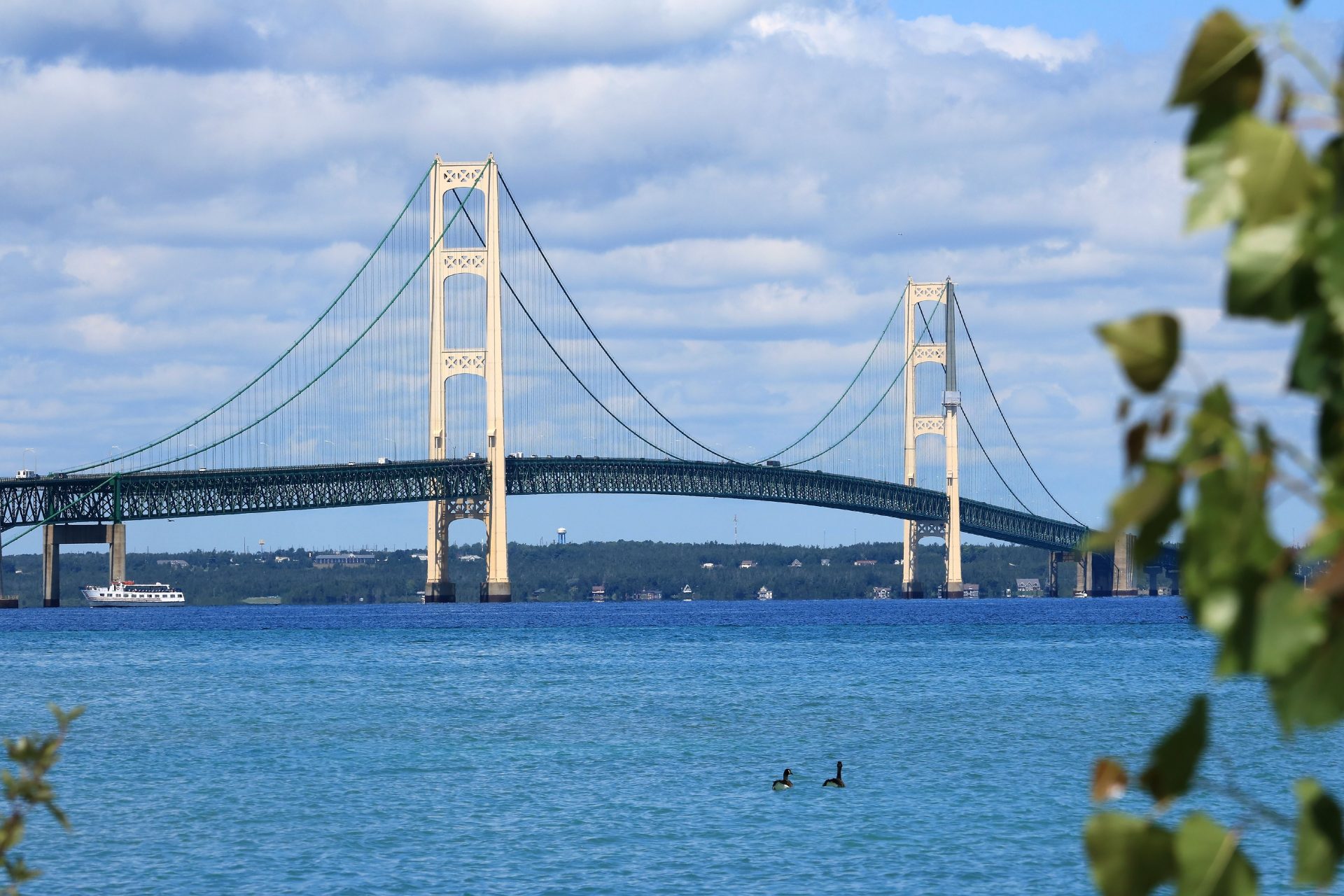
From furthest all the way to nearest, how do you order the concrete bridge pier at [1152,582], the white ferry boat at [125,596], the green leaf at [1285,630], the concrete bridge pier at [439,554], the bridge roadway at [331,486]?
the concrete bridge pier at [1152,582], the white ferry boat at [125,596], the concrete bridge pier at [439,554], the bridge roadway at [331,486], the green leaf at [1285,630]

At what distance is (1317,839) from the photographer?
185 cm

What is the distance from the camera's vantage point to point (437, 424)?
9706 cm

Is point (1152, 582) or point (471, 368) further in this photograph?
point (1152, 582)

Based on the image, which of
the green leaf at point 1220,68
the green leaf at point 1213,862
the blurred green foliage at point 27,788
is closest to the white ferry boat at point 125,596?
the blurred green foliage at point 27,788

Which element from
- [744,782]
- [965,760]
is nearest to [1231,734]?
[965,760]

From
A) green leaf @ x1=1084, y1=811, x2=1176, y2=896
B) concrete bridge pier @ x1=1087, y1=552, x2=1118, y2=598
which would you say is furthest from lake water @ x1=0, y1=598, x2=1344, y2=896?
concrete bridge pier @ x1=1087, y1=552, x2=1118, y2=598

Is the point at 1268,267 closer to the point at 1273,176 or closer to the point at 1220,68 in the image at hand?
the point at 1273,176

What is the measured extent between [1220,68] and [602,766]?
26318 millimetres

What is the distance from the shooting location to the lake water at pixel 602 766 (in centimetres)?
1831

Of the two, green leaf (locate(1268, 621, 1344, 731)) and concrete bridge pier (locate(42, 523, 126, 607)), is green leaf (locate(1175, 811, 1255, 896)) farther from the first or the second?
concrete bridge pier (locate(42, 523, 126, 607))

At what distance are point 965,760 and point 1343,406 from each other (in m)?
27.4

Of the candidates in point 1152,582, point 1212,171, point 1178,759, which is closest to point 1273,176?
point 1212,171

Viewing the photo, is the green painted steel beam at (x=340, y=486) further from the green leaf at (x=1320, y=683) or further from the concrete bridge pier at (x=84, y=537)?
the green leaf at (x=1320, y=683)

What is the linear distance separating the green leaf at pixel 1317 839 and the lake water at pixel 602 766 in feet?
15.2
